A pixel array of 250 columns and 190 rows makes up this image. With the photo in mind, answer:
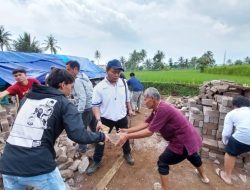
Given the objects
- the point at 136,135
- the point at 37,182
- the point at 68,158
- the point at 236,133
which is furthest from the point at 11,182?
the point at 236,133

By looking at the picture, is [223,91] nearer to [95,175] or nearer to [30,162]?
[95,175]

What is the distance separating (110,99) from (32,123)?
1.97 metres

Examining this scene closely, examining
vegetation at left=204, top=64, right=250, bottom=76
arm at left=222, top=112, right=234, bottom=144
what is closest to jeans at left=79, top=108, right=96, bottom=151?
arm at left=222, top=112, right=234, bottom=144

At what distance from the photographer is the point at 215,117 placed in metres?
4.85

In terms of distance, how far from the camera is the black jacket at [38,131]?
6.15 feet

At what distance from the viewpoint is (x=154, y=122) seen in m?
3.00

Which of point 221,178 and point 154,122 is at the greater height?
point 154,122

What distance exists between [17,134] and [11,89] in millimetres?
2687

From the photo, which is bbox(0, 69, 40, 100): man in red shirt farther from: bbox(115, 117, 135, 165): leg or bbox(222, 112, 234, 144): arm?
bbox(222, 112, 234, 144): arm

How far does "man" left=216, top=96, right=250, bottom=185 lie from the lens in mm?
3758

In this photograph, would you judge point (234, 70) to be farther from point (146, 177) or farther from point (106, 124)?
point (106, 124)

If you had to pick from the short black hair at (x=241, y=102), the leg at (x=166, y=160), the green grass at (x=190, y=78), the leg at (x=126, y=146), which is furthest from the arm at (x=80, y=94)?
the green grass at (x=190, y=78)

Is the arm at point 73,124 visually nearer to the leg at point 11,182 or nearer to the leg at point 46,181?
the leg at point 46,181

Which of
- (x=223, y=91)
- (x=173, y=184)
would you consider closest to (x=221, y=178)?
(x=173, y=184)
